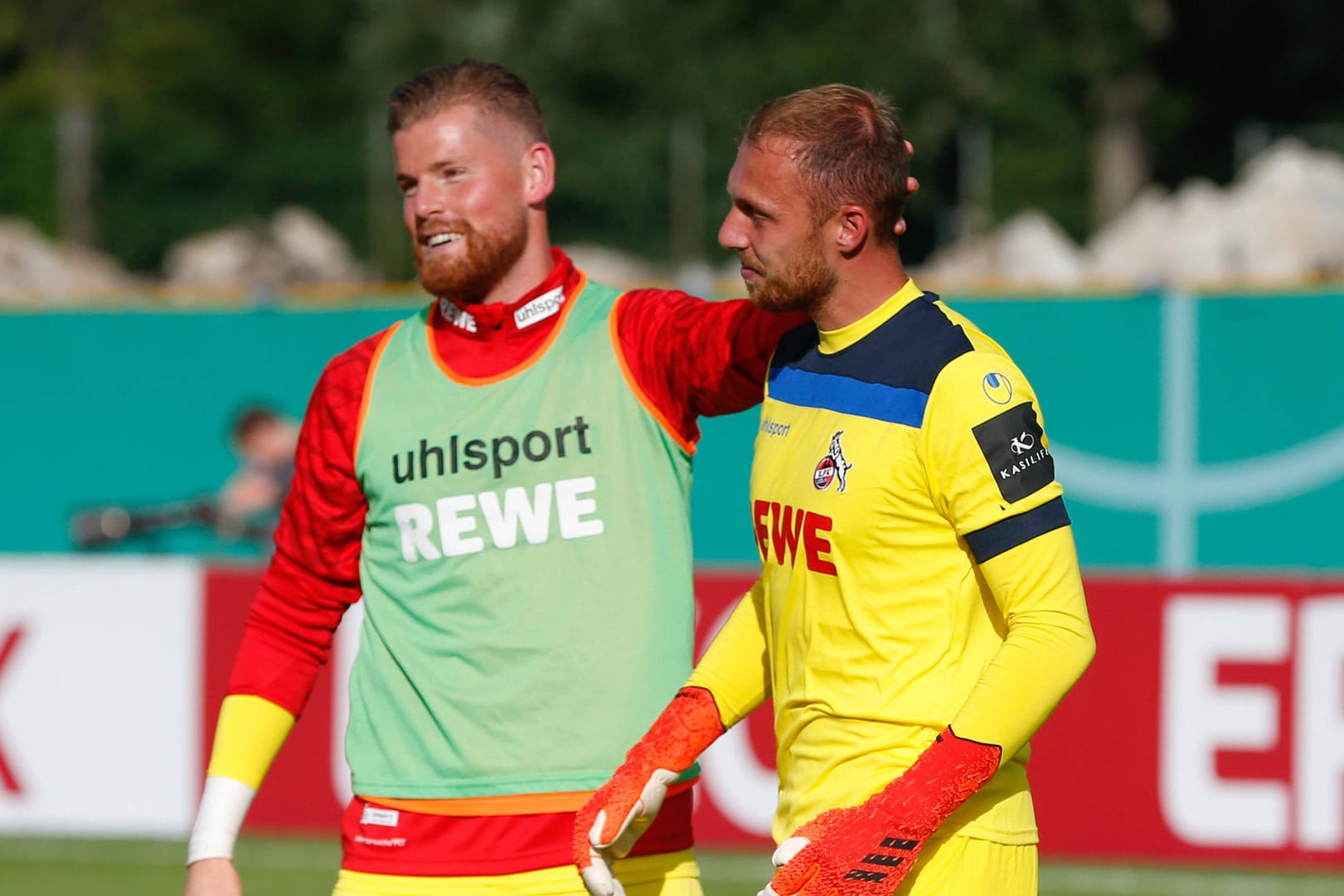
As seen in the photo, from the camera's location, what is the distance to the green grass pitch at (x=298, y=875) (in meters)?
7.50

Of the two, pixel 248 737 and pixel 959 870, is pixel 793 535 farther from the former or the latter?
pixel 248 737

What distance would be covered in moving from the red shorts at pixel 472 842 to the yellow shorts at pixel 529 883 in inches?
0.5

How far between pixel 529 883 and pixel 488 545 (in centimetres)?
61

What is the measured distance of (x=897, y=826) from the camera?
8.95 ft

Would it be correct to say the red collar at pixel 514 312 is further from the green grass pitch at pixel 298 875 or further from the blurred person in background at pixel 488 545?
the green grass pitch at pixel 298 875

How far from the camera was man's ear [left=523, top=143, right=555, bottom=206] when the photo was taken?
3.74m

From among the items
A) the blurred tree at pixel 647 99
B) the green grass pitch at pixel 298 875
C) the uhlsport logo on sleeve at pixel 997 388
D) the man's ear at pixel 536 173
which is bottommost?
the green grass pitch at pixel 298 875

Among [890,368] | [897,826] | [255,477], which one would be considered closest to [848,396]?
[890,368]

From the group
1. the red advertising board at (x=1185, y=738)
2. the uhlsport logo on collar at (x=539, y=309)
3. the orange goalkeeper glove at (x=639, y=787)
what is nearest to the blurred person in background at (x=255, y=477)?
the red advertising board at (x=1185, y=738)

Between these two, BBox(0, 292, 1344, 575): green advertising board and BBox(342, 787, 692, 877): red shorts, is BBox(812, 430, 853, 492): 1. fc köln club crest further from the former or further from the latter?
BBox(0, 292, 1344, 575): green advertising board

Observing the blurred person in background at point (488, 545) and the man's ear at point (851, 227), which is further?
the blurred person in background at point (488, 545)

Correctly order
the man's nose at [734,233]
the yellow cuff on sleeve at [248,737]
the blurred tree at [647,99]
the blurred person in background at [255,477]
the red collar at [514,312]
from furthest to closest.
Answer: the blurred tree at [647,99], the blurred person in background at [255,477], the red collar at [514,312], the yellow cuff on sleeve at [248,737], the man's nose at [734,233]

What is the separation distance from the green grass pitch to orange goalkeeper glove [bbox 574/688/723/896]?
14.0 ft

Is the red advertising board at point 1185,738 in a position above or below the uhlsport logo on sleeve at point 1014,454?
below
